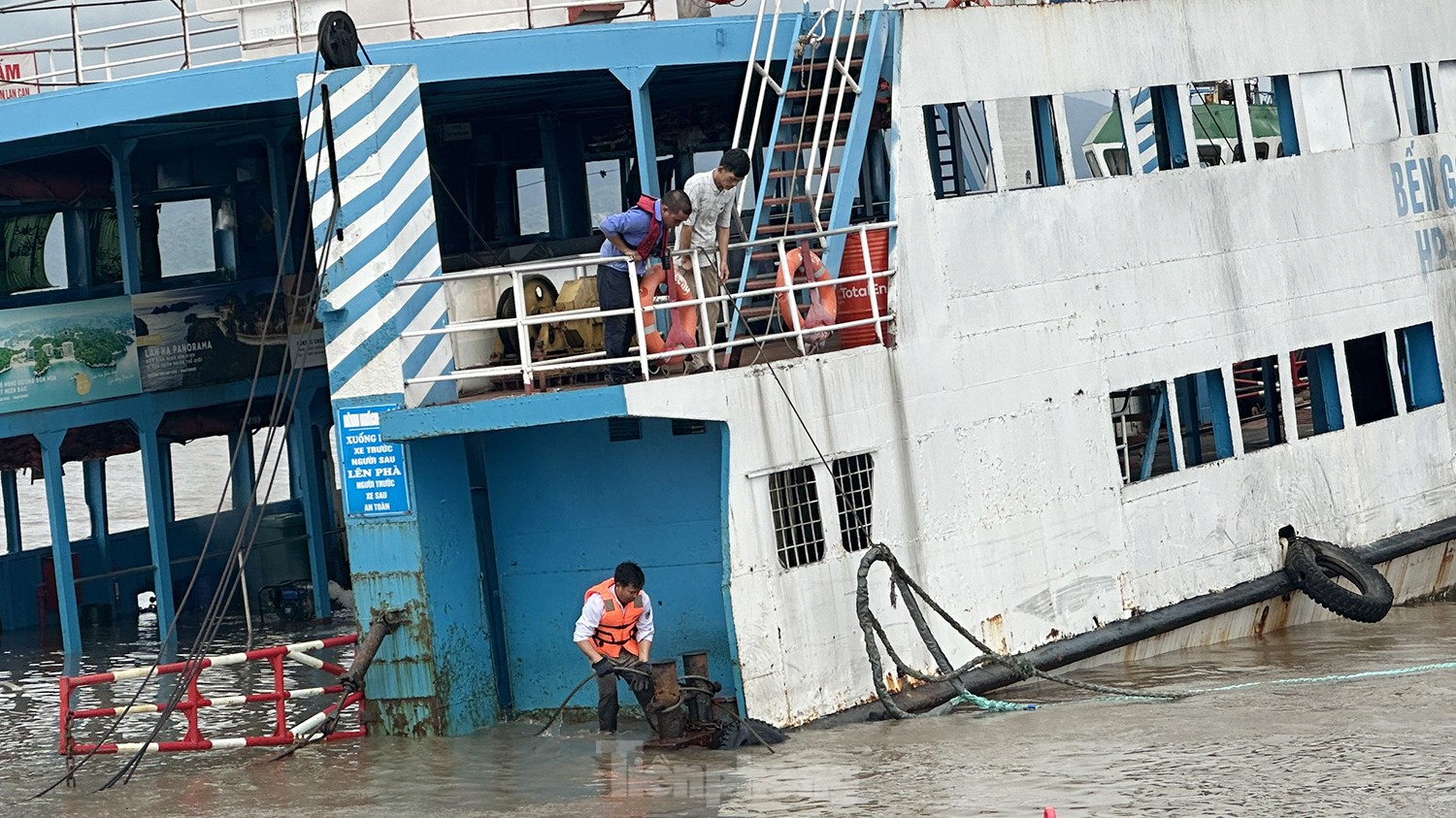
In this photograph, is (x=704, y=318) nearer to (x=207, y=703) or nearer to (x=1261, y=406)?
(x=207, y=703)

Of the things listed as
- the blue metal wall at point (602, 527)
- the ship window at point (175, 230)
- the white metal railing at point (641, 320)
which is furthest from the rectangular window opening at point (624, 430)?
the ship window at point (175, 230)

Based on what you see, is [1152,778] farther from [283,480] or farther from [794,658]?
→ [283,480]

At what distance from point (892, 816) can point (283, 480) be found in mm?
51868

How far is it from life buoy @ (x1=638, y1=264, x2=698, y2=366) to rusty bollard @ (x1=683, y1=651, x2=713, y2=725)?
1.98 meters

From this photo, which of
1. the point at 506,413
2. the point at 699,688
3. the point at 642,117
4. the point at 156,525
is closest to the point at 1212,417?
the point at 642,117

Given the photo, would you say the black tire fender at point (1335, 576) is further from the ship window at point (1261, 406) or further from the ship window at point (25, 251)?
the ship window at point (25, 251)

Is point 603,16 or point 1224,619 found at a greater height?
point 603,16

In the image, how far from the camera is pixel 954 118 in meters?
16.6

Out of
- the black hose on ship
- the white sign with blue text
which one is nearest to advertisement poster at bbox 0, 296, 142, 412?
the white sign with blue text

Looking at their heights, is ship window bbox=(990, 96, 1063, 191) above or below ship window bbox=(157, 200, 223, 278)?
below

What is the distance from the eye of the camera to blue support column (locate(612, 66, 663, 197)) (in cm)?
1448

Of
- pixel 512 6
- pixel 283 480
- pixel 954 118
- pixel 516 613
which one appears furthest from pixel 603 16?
pixel 283 480

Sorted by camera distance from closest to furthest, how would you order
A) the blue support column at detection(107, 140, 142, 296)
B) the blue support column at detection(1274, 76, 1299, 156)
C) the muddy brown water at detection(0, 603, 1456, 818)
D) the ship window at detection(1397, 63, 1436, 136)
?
the muddy brown water at detection(0, 603, 1456, 818) < the blue support column at detection(1274, 76, 1299, 156) < the blue support column at detection(107, 140, 142, 296) < the ship window at detection(1397, 63, 1436, 136)

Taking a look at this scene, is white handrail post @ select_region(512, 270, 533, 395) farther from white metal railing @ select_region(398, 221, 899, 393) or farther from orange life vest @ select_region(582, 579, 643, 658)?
orange life vest @ select_region(582, 579, 643, 658)
